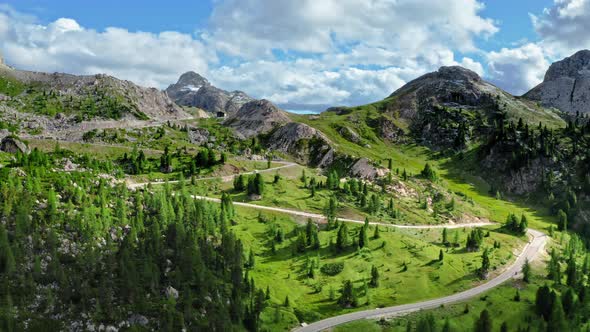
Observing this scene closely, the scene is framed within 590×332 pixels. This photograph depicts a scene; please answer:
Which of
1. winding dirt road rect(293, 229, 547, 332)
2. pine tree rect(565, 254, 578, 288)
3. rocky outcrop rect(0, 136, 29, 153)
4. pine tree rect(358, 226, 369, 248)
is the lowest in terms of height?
winding dirt road rect(293, 229, 547, 332)

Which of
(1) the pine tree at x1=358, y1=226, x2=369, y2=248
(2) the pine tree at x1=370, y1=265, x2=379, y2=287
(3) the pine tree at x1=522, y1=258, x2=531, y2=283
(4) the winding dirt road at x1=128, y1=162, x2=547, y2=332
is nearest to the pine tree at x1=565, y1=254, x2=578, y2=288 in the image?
(3) the pine tree at x1=522, y1=258, x2=531, y2=283

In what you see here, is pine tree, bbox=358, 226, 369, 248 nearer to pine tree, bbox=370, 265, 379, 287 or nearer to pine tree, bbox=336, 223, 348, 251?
pine tree, bbox=336, 223, 348, 251

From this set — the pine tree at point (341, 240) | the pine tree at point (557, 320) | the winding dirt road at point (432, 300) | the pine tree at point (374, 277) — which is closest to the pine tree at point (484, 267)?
the winding dirt road at point (432, 300)

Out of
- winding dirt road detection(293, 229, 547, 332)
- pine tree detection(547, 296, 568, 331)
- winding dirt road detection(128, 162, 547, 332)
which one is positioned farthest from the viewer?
pine tree detection(547, 296, 568, 331)

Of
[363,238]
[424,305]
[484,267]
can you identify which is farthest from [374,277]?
[484,267]

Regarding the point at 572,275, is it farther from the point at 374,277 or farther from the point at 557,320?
the point at 374,277

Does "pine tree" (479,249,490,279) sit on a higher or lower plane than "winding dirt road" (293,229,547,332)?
higher

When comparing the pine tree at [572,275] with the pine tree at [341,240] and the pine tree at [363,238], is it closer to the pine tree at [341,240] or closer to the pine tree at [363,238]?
the pine tree at [363,238]

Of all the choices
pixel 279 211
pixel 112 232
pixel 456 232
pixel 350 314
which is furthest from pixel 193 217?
pixel 456 232

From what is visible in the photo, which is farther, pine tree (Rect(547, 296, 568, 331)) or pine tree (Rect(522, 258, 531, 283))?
pine tree (Rect(522, 258, 531, 283))

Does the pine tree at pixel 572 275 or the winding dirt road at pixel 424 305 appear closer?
the winding dirt road at pixel 424 305

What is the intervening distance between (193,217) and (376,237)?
65481 millimetres

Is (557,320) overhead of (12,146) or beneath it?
beneath

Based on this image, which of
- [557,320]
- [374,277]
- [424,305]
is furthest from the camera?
[374,277]
